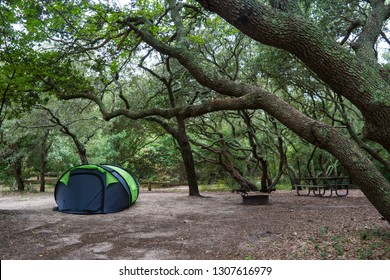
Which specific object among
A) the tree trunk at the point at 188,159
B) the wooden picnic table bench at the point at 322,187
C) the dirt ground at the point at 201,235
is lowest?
the dirt ground at the point at 201,235

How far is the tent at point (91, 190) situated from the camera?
960 cm

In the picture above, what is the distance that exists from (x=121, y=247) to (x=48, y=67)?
6.40 meters

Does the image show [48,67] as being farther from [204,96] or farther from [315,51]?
[315,51]

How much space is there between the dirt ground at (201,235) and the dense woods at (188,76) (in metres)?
1.49

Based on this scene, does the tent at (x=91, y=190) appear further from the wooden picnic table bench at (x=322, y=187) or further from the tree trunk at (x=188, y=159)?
the wooden picnic table bench at (x=322, y=187)

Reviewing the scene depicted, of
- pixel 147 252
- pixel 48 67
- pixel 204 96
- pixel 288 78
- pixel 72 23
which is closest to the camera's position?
pixel 147 252

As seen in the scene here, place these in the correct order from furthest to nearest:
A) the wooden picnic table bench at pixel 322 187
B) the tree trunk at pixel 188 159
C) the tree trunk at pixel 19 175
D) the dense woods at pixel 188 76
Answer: the tree trunk at pixel 19 175, the tree trunk at pixel 188 159, the wooden picnic table bench at pixel 322 187, the dense woods at pixel 188 76

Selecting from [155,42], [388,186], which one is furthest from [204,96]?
[388,186]

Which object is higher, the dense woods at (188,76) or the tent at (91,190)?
the dense woods at (188,76)

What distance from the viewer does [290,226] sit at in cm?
688

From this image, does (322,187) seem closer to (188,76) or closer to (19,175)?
(188,76)

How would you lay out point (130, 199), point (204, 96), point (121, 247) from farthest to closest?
1. point (204, 96)
2. point (130, 199)
3. point (121, 247)

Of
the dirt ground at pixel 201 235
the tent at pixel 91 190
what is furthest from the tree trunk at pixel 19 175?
the tent at pixel 91 190

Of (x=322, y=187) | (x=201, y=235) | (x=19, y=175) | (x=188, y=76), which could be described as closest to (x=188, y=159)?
(x=188, y=76)
